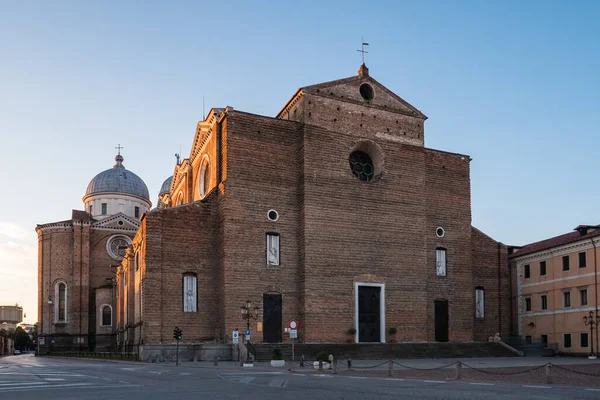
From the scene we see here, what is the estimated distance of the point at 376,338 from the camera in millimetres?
38438

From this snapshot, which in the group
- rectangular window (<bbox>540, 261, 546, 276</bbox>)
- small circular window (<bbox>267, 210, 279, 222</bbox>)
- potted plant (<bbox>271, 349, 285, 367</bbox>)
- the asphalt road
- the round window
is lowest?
potted plant (<bbox>271, 349, 285, 367</bbox>)

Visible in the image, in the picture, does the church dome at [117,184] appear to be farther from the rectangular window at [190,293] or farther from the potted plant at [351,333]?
the potted plant at [351,333]

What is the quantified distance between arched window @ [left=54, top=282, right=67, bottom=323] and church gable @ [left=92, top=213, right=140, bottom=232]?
6.19m

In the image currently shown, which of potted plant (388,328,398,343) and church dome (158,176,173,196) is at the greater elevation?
church dome (158,176,173,196)

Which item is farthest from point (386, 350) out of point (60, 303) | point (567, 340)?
point (60, 303)

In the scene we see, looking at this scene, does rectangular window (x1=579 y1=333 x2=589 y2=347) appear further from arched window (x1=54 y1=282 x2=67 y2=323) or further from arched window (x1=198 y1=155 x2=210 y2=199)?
arched window (x1=54 y1=282 x2=67 y2=323)

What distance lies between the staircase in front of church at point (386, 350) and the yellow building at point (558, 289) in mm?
3886

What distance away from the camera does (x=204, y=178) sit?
143 ft

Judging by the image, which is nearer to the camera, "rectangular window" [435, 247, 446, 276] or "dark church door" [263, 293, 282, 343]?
"dark church door" [263, 293, 282, 343]

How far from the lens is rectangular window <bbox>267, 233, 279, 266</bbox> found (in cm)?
3709

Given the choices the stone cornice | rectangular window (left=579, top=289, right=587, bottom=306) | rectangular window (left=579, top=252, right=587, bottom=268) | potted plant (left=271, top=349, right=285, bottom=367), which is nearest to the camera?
potted plant (left=271, top=349, right=285, bottom=367)

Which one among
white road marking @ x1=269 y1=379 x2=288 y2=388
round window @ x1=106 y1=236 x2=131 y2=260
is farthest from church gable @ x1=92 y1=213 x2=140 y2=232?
white road marking @ x1=269 y1=379 x2=288 y2=388

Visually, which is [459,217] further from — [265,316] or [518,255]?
[265,316]

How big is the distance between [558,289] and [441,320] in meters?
7.48
